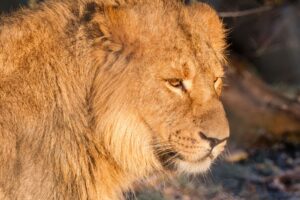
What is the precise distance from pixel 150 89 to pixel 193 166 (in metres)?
0.53

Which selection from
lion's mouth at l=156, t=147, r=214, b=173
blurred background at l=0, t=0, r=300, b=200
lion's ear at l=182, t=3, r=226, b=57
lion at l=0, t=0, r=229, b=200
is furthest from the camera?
blurred background at l=0, t=0, r=300, b=200

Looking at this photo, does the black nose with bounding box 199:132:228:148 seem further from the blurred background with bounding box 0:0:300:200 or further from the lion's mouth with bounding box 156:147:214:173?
the blurred background with bounding box 0:0:300:200

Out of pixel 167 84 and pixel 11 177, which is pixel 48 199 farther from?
pixel 167 84

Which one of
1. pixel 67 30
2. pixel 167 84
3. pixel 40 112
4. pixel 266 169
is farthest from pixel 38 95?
pixel 266 169

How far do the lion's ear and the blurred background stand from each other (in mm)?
580

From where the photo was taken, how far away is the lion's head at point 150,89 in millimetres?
4223

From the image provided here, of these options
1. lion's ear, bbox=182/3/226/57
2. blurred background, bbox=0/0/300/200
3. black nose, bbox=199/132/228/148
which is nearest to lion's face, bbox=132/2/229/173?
black nose, bbox=199/132/228/148

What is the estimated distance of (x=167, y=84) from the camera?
4227mm

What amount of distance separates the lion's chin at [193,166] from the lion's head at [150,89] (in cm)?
3

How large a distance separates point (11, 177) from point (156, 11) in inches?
48.0

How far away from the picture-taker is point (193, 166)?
440 centimetres

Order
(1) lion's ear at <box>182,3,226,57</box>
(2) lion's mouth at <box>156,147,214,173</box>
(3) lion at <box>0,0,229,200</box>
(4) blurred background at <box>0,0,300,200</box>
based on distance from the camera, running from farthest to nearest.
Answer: (4) blurred background at <box>0,0,300,200</box> < (1) lion's ear at <box>182,3,226,57</box> < (2) lion's mouth at <box>156,147,214,173</box> < (3) lion at <box>0,0,229,200</box>

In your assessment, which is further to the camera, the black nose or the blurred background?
the blurred background

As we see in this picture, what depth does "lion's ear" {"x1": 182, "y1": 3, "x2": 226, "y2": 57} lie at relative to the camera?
4.46 meters
